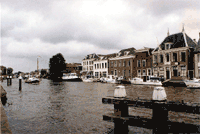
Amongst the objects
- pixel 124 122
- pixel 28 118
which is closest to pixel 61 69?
pixel 28 118

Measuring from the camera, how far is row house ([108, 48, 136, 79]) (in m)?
60.1

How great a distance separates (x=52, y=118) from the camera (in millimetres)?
10297

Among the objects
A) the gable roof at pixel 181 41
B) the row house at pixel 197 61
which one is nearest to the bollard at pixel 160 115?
the row house at pixel 197 61

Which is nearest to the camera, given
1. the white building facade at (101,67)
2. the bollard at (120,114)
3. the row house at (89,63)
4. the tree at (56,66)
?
the bollard at (120,114)

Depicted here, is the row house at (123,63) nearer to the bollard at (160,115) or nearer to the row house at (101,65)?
the row house at (101,65)

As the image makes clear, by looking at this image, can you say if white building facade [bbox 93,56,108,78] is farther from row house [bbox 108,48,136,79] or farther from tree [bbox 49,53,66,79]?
tree [bbox 49,53,66,79]

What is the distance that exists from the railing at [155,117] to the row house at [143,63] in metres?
47.2

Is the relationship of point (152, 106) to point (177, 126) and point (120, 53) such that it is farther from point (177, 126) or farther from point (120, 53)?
point (120, 53)

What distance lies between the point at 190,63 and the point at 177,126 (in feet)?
141

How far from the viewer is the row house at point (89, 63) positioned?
271 feet

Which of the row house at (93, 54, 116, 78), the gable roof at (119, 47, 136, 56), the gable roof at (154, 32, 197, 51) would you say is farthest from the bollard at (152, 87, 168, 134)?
the row house at (93, 54, 116, 78)

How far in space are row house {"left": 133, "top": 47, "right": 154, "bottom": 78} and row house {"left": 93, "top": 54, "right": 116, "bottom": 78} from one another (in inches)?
584

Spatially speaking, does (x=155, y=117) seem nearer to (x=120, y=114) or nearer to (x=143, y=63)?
(x=120, y=114)

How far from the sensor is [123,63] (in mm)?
63250
